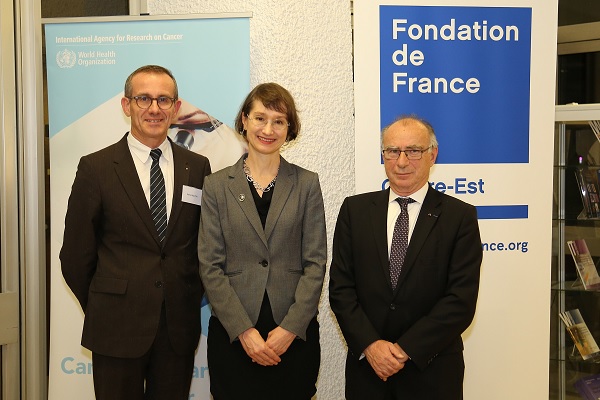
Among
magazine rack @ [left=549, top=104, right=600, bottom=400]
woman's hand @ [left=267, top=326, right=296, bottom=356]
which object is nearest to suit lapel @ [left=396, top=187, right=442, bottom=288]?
woman's hand @ [left=267, top=326, right=296, bottom=356]

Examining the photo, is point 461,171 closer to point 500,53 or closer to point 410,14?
point 500,53

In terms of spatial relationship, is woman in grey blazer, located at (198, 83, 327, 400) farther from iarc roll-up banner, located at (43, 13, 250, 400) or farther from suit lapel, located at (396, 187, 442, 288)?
iarc roll-up banner, located at (43, 13, 250, 400)

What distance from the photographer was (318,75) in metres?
3.11

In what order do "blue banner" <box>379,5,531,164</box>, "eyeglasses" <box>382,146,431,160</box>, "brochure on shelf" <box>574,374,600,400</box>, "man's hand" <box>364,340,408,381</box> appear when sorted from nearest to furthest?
"man's hand" <box>364,340,408,381</box> → "eyeglasses" <box>382,146,431,160</box> → "blue banner" <box>379,5,531,164</box> → "brochure on shelf" <box>574,374,600,400</box>

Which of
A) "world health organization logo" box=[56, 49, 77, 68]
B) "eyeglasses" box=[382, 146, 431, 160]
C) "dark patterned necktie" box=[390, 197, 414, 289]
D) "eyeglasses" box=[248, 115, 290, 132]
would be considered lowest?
"dark patterned necktie" box=[390, 197, 414, 289]

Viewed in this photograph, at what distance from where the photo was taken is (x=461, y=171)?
2.91m

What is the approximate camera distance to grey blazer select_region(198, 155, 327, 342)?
223 centimetres

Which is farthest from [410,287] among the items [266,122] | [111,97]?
[111,97]

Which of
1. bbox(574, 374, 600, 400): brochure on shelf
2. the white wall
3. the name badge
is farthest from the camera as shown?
bbox(574, 374, 600, 400): brochure on shelf

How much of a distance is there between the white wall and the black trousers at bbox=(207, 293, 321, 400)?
33.3 inches

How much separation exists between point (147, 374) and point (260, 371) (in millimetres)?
455

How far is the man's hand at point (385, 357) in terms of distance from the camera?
2172 millimetres

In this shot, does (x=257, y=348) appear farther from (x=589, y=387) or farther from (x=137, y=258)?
(x=589, y=387)

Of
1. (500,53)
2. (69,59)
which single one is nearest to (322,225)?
(500,53)
